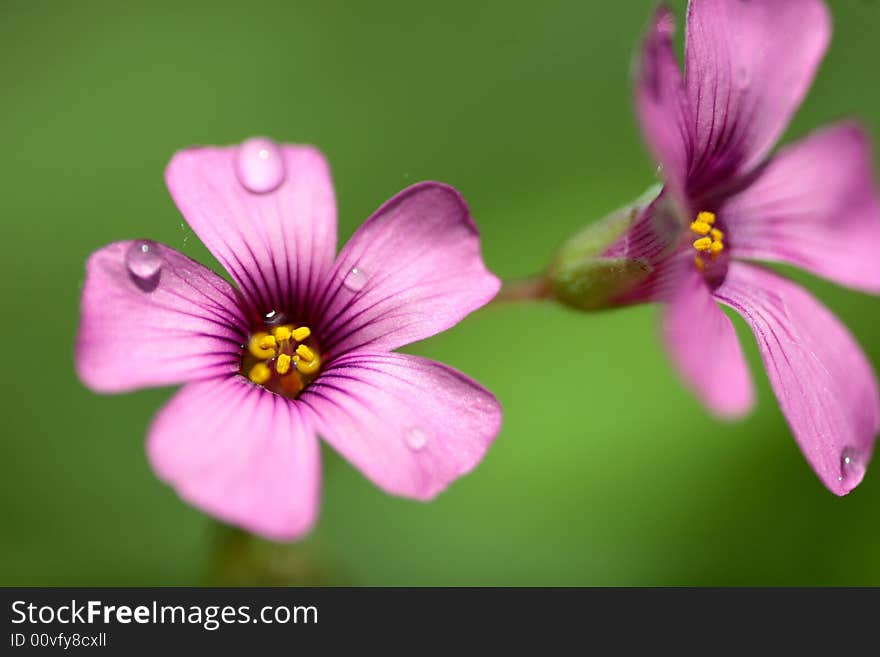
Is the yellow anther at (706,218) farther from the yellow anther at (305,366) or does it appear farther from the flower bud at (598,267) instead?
the yellow anther at (305,366)

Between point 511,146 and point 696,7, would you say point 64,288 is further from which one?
point 696,7

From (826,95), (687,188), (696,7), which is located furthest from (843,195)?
(826,95)

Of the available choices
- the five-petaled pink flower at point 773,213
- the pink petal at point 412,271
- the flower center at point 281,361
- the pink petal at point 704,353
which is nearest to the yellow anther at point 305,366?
the flower center at point 281,361

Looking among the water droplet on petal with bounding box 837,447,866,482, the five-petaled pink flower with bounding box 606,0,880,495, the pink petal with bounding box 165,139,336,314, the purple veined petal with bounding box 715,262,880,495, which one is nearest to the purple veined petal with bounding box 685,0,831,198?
the five-petaled pink flower with bounding box 606,0,880,495

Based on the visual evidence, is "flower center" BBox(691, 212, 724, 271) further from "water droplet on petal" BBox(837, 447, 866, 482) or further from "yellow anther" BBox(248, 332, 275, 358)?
"yellow anther" BBox(248, 332, 275, 358)

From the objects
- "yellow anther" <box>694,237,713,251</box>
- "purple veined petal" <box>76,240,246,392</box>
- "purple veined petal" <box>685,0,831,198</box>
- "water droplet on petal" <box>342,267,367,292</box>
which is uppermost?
"purple veined petal" <box>685,0,831,198</box>

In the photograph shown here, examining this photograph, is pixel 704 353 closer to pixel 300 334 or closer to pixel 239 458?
pixel 239 458

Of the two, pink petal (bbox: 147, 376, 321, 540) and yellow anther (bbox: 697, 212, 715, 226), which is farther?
yellow anther (bbox: 697, 212, 715, 226)
